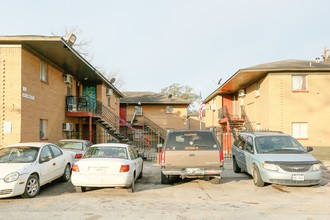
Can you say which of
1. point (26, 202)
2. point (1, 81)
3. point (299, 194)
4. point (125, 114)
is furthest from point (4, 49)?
point (125, 114)

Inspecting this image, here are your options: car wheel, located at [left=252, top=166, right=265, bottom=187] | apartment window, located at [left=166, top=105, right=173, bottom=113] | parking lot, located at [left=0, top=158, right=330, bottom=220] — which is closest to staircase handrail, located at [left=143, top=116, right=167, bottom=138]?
apartment window, located at [left=166, top=105, right=173, bottom=113]

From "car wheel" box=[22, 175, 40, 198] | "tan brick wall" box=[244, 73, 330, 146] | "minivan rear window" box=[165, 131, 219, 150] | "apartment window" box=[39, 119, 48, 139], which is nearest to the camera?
"car wheel" box=[22, 175, 40, 198]

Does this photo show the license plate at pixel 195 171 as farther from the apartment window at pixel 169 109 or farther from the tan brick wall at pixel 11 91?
the apartment window at pixel 169 109

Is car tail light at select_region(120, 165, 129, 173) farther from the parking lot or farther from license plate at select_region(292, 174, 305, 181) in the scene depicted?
license plate at select_region(292, 174, 305, 181)

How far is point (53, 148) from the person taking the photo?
952cm

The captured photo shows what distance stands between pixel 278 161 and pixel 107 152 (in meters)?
5.14

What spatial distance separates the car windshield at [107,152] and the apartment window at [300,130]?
46.8 feet

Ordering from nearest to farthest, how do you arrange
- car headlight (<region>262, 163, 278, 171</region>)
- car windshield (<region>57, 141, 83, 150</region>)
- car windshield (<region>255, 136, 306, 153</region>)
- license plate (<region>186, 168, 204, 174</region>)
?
car headlight (<region>262, 163, 278, 171</region>), license plate (<region>186, 168, 204, 174</region>), car windshield (<region>255, 136, 306, 153</region>), car windshield (<region>57, 141, 83, 150</region>)

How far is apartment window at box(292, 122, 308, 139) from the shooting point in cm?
1923

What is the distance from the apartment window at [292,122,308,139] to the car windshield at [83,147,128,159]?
14261mm

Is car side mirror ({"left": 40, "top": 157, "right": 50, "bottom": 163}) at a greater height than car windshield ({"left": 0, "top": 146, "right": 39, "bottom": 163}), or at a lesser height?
lesser

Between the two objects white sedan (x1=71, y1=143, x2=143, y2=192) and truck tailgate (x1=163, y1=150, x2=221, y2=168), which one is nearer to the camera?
white sedan (x1=71, y1=143, x2=143, y2=192)

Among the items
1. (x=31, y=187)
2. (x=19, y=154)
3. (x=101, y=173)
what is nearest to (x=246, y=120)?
(x=101, y=173)

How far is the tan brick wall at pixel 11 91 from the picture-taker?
12.6 metres
